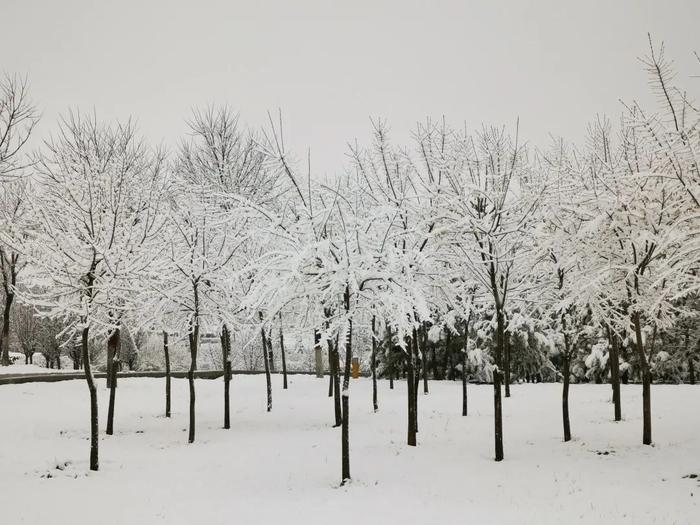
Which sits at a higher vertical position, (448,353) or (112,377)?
(112,377)

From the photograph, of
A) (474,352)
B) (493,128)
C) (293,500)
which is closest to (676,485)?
(293,500)

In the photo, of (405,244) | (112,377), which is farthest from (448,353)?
(112,377)

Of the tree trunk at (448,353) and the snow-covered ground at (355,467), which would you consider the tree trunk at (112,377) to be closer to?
the snow-covered ground at (355,467)

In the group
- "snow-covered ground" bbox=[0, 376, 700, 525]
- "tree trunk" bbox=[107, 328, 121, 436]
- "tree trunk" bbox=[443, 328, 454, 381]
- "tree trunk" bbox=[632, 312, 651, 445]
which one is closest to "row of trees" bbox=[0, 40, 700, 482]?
"tree trunk" bbox=[632, 312, 651, 445]

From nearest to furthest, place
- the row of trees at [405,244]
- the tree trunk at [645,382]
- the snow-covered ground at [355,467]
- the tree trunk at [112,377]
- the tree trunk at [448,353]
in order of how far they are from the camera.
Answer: the snow-covered ground at [355,467], the row of trees at [405,244], the tree trunk at [645,382], the tree trunk at [112,377], the tree trunk at [448,353]

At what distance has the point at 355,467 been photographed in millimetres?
11719

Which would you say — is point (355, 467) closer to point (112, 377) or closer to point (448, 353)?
point (112, 377)

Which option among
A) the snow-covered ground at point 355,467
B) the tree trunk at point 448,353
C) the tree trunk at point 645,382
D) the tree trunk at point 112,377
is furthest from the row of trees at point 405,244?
the tree trunk at point 448,353

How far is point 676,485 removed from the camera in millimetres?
9477

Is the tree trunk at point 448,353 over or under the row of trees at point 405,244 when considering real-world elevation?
under

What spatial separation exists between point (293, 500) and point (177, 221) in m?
8.69

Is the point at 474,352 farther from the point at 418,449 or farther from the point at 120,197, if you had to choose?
the point at 120,197

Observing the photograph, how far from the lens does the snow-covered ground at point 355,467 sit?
8578 millimetres

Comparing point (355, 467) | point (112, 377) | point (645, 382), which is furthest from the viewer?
point (112, 377)
